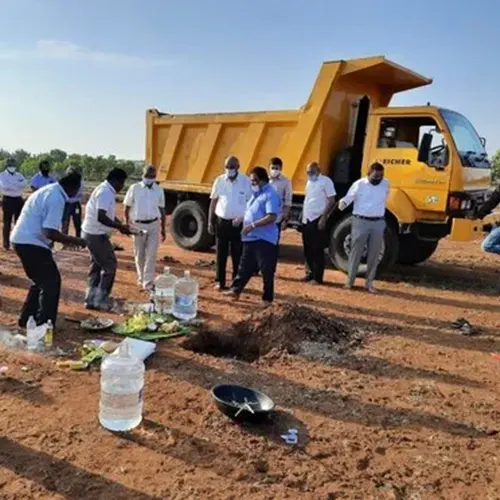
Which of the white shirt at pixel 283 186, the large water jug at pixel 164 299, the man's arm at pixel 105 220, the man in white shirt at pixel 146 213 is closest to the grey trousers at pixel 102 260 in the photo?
the man's arm at pixel 105 220

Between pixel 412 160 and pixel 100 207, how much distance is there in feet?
15.8

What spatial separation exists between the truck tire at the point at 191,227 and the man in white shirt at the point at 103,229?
4878 millimetres

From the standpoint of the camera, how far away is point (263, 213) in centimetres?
658

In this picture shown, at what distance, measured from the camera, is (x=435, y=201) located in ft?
27.2

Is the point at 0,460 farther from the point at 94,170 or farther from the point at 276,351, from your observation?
the point at 94,170

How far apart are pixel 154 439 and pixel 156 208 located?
4.01 metres

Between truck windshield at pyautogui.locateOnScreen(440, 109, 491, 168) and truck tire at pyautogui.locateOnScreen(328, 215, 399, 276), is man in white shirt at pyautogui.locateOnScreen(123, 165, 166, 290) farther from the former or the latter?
truck windshield at pyautogui.locateOnScreen(440, 109, 491, 168)

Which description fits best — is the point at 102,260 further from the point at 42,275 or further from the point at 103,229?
the point at 42,275

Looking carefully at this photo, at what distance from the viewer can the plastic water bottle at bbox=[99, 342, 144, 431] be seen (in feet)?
11.7

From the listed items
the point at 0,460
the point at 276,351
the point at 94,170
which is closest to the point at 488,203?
the point at 276,351

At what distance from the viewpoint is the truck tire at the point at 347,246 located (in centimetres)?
865

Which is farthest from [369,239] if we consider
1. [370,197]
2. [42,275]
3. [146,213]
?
[42,275]

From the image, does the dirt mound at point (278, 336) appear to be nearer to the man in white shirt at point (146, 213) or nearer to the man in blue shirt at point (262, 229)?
the man in blue shirt at point (262, 229)

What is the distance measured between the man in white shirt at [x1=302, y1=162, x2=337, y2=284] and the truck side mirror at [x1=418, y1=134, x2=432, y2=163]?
1.36 metres
